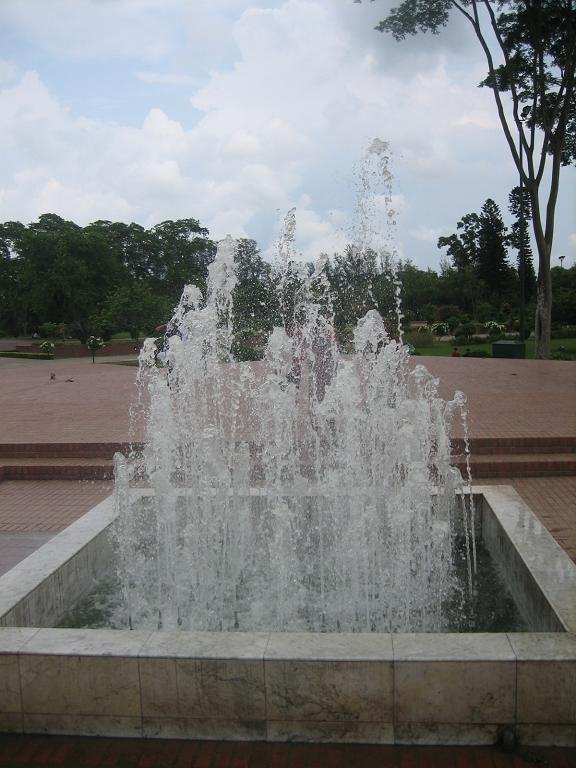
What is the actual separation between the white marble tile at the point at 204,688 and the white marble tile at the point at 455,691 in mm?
589

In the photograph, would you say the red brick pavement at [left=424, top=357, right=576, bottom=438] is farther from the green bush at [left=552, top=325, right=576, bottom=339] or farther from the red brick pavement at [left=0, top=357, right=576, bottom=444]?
the green bush at [left=552, top=325, right=576, bottom=339]

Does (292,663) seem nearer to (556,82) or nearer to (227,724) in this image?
(227,724)

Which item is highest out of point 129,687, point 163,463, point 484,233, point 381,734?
point 484,233

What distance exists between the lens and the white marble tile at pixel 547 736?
295 cm

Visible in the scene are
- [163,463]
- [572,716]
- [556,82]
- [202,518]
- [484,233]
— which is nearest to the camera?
[572,716]

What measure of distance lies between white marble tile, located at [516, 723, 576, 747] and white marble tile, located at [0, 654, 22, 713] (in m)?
2.12

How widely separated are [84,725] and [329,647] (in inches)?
43.4

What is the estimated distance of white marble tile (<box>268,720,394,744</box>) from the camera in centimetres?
297

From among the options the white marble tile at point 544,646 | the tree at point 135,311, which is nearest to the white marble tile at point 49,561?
the white marble tile at point 544,646

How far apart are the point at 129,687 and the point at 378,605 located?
1.61 meters

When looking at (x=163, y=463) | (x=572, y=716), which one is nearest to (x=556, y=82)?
(x=163, y=463)

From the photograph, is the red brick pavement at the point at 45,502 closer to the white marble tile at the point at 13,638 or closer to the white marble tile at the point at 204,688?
the white marble tile at the point at 13,638

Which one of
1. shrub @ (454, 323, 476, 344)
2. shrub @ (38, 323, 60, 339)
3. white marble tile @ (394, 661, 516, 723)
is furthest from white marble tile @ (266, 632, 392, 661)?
shrub @ (38, 323, 60, 339)

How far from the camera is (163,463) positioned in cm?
516
